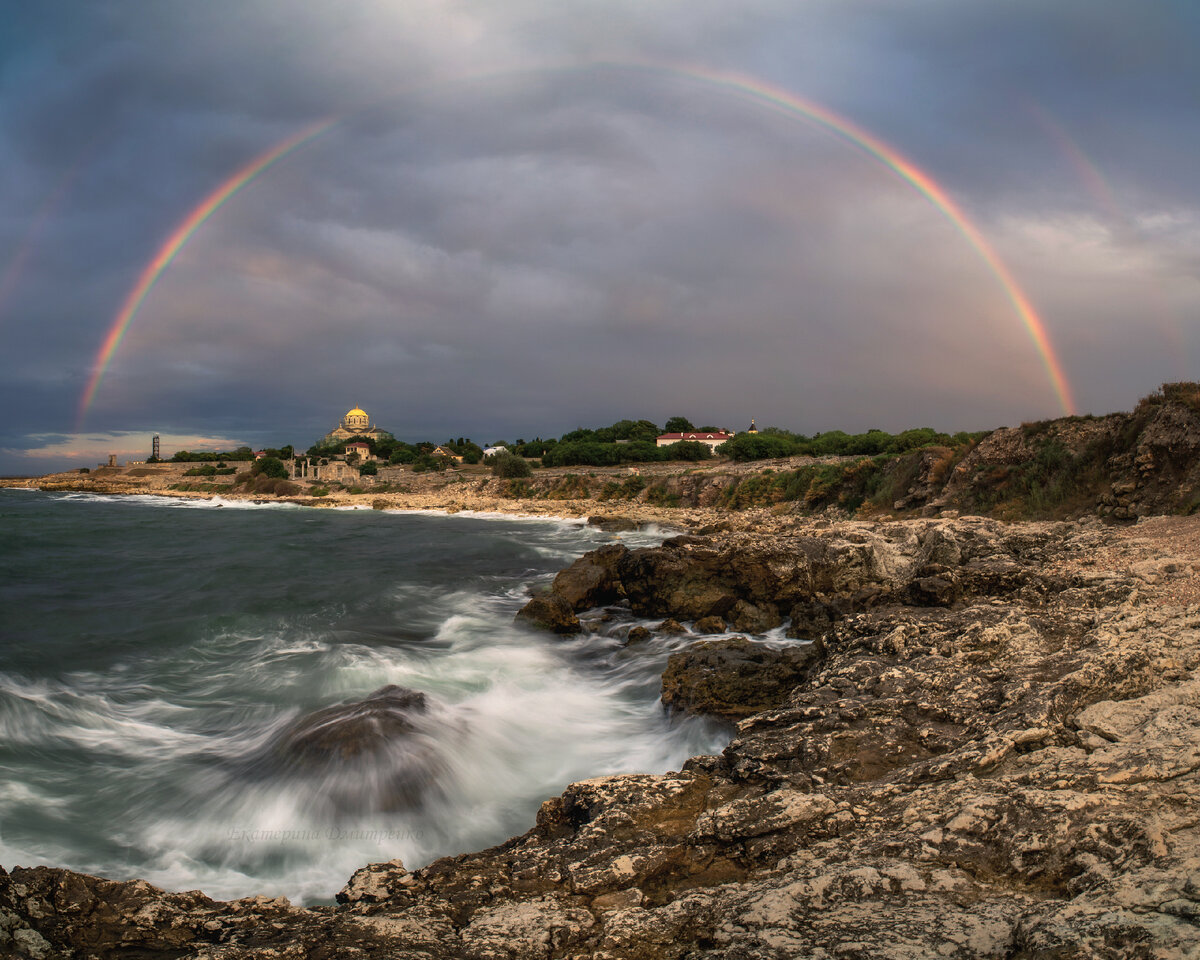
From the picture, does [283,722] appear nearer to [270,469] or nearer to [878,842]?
[878,842]

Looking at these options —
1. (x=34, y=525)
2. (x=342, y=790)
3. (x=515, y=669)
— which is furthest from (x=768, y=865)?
(x=34, y=525)

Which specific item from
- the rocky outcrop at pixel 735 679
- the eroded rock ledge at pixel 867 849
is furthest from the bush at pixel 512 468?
the eroded rock ledge at pixel 867 849

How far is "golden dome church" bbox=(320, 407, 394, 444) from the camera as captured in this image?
16400 centimetres

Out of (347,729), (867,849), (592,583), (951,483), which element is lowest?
(347,729)

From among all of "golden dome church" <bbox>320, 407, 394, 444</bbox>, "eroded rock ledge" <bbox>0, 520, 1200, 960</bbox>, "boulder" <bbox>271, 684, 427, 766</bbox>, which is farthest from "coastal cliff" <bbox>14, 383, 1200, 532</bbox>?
"golden dome church" <bbox>320, 407, 394, 444</bbox>

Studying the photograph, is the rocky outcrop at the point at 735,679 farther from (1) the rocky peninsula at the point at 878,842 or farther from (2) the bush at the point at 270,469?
(2) the bush at the point at 270,469

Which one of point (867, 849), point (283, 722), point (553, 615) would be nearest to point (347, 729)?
point (283, 722)

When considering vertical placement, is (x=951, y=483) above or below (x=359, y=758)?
above

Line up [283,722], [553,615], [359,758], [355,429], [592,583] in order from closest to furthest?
[359,758] → [283,722] → [553,615] → [592,583] → [355,429]

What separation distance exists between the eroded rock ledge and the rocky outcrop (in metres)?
1.80

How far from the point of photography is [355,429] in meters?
170

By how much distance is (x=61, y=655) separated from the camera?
13375mm

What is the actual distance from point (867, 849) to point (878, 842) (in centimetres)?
8

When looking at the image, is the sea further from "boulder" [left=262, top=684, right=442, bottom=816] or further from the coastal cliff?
the coastal cliff
